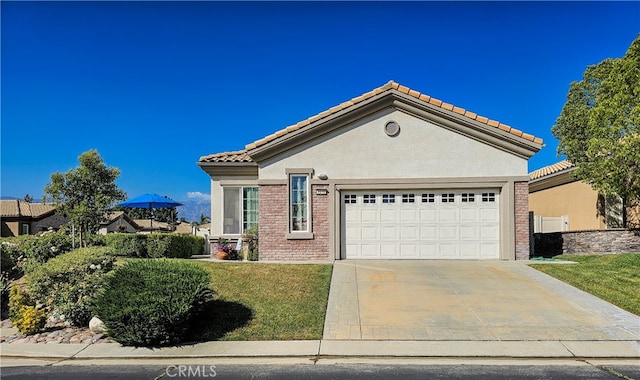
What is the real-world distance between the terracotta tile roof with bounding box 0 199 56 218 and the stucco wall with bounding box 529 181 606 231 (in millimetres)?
33865

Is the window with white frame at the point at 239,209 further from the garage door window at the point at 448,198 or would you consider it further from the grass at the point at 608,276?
the grass at the point at 608,276

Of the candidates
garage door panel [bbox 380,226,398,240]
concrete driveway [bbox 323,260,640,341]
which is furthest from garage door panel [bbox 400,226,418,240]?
concrete driveway [bbox 323,260,640,341]

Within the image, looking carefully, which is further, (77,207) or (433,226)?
(77,207)

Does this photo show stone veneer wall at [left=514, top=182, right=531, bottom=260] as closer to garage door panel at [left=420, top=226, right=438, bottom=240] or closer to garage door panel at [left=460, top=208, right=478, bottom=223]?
garage door panel at [left=460, top=208, right=478, bottom=223]

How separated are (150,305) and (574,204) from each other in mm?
20698

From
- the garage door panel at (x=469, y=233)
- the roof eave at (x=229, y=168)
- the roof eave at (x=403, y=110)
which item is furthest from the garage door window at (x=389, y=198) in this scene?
the roof eave at (x=229, y=168)

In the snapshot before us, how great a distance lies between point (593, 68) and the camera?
2334 centimetres

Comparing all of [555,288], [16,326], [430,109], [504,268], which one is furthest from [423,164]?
[16,326]

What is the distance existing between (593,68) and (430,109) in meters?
14.1

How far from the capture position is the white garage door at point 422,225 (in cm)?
1473

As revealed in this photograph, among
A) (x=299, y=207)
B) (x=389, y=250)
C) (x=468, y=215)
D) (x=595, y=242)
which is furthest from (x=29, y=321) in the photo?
(x=595, y=242)

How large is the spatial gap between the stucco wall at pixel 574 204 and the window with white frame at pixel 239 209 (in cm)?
1504

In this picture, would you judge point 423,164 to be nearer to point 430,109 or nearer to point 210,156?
point 430,109

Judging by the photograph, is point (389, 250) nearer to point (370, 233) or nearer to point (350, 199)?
point (370, 233)
